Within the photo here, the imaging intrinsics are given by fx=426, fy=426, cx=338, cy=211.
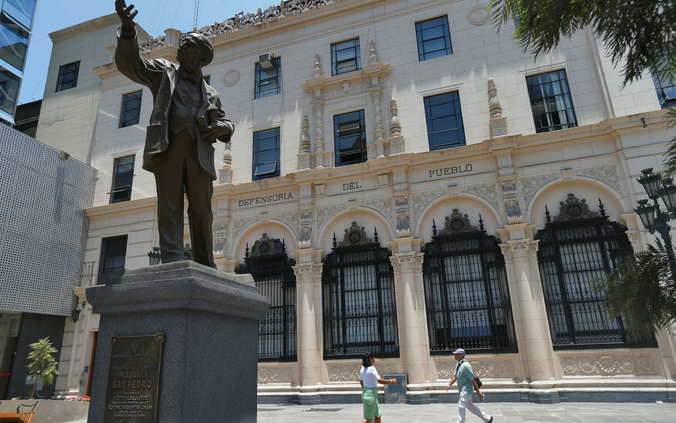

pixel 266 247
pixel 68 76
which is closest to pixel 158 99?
pixel 266 247

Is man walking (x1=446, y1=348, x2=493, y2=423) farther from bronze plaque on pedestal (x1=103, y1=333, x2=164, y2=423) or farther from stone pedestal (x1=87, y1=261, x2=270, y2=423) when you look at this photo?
bronze plaque on pedestal (x1=103, y1=333, x2=164, y2=423)

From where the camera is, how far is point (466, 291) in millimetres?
14516

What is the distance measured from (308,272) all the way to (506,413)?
7961mm

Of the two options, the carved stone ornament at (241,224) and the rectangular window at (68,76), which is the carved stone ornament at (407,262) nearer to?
the carved stone ornament at (241,224)

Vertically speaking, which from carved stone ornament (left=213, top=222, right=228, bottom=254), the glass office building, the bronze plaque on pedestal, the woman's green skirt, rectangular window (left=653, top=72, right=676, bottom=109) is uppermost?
the glass office building

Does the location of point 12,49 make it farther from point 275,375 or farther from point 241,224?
point 275,375

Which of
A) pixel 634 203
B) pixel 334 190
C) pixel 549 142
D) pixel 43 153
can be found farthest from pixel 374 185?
pixel 43 153

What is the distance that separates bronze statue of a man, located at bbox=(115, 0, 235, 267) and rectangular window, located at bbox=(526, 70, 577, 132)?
1356 cm

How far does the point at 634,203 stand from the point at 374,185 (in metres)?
8.43

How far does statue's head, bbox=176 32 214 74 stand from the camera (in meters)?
5.10

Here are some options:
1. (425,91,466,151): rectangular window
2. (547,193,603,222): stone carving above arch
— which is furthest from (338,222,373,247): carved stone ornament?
(547,193,603,222): stone carving above arch

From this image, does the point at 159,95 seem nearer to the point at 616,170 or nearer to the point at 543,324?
the point at 543,324

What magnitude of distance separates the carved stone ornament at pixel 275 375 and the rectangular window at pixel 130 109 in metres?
13.9

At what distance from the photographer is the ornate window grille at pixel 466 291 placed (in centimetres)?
1391
